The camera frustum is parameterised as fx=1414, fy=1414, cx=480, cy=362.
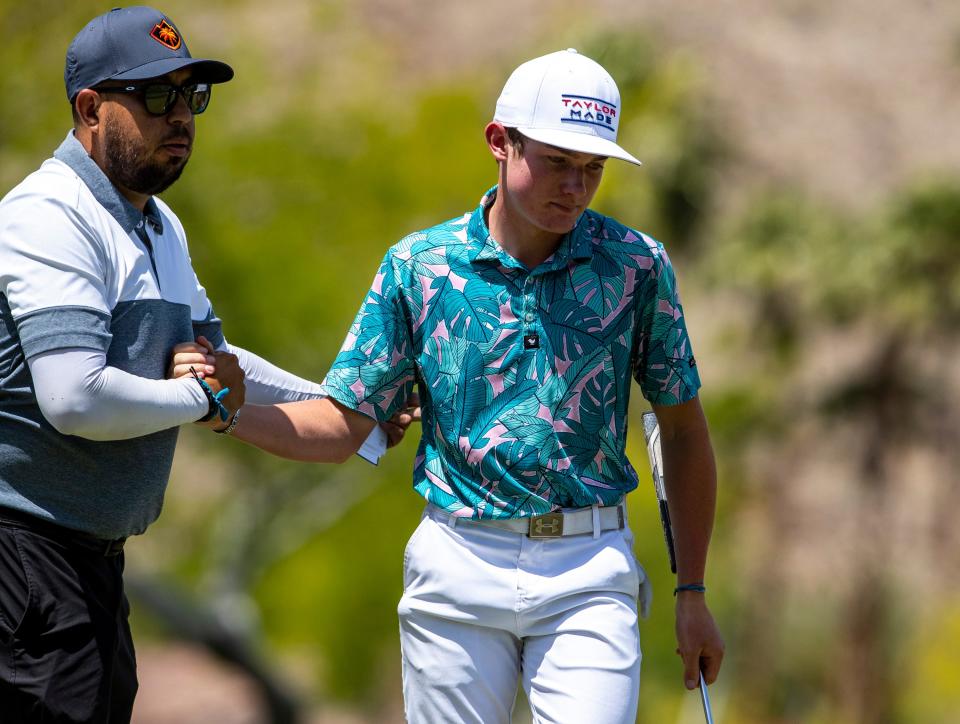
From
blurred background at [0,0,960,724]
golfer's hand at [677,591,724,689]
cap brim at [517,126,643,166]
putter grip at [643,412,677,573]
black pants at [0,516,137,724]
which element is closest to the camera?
black pants at [0,516,137,724]

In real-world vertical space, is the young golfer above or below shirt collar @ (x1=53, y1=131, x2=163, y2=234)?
below

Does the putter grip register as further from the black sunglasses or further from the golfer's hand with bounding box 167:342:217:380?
the black sunglasses

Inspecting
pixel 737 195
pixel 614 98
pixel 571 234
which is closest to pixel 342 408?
pixel 571 234

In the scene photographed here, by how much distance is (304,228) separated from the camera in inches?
977

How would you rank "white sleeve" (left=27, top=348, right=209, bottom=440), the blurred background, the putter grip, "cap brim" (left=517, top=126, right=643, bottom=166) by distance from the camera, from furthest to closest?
the blurred background
the putter grip
"cap brim" (left=517, top=126, right=643, bottom=166)
"white sleeve" (left=27, top=348, right=209, bottom=440)

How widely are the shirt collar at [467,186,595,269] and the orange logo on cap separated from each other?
0.85m

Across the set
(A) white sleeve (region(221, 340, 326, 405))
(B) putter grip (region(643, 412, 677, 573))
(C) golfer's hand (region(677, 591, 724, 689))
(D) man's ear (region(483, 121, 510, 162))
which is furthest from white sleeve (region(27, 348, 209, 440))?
(C) golfer's hand (region(677, 591, 724, 689))

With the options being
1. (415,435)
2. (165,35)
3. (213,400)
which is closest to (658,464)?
(213,400)

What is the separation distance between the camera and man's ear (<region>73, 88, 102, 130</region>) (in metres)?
3.33

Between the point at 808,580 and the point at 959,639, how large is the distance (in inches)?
592

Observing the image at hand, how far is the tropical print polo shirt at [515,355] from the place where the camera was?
11.4ft

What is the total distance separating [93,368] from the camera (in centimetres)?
301

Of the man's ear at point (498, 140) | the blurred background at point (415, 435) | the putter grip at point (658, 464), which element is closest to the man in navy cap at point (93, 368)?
the man's ear at point (498, 140)

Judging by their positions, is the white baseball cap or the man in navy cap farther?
the white baseball cap
